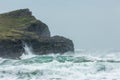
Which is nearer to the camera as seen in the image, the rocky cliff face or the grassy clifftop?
the rocky cliff face

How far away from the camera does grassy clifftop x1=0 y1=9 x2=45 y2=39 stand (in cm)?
12231

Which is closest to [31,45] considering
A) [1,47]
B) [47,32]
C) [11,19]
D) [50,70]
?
[1,47]

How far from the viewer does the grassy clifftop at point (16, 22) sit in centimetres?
12231

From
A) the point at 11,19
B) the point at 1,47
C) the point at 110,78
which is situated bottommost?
the point at 110,78

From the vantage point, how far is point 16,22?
147m

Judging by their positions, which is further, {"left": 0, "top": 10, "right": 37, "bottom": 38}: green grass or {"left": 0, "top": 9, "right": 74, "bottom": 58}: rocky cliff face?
{"left": 0, "top": 10, "right": 37, "bottom": 38}: green grass

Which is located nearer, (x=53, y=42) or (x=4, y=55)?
(x=4, y=55)

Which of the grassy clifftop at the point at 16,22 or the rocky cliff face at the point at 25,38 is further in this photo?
the grassy clifftop at the point at 16,22

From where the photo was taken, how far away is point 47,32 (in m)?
138

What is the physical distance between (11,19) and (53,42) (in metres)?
32.9

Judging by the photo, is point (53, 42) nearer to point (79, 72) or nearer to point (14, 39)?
point (14, 39)

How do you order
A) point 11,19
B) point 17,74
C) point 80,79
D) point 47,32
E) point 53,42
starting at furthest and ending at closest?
point 11,19, point 47,32, point 53,42, point 17,74, point 80,79

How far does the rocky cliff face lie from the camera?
355 feet

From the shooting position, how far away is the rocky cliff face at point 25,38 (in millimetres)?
108094
